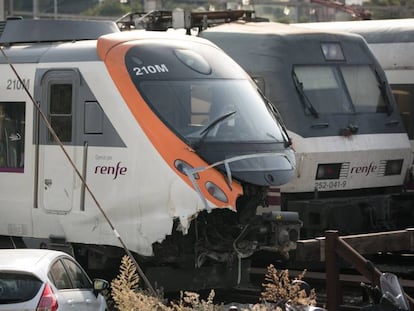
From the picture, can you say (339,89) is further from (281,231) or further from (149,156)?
(149,156)

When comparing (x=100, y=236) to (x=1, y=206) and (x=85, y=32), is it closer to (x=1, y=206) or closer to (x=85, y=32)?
A: (x=1, y=206)

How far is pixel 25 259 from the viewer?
890 centimetres

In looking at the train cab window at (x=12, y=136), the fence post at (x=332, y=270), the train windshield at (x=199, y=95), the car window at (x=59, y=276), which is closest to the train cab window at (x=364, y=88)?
the train windshield at (x=199, y=95)

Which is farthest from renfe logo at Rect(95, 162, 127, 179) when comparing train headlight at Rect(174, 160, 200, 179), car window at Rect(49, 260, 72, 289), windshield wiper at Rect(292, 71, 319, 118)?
windshield wiper at Rect(292, 71, 319, 118)

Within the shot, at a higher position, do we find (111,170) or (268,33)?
(268,33)

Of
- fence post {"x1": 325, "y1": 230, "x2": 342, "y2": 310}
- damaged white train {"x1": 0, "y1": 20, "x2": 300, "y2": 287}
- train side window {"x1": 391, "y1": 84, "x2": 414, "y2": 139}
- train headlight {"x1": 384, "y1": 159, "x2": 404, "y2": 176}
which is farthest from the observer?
train side window {"x1": 391, "y1": 84, "x2": 414, "y2": 139}

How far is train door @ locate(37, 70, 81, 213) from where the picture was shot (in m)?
12.3

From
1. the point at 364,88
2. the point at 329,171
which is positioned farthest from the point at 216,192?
the point at 364,88

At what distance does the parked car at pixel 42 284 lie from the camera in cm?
840

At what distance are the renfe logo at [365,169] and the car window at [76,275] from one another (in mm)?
6209

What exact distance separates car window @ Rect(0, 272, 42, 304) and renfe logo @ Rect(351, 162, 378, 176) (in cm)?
740

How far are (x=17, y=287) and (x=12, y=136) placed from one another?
4860 millimetres

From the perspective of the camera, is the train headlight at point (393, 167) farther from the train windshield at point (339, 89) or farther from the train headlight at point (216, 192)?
the train headlight at point (216, 192)

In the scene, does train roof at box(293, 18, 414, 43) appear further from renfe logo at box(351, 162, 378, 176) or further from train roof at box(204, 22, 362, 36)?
renfe logo at box(351, 162, 378, 176)
